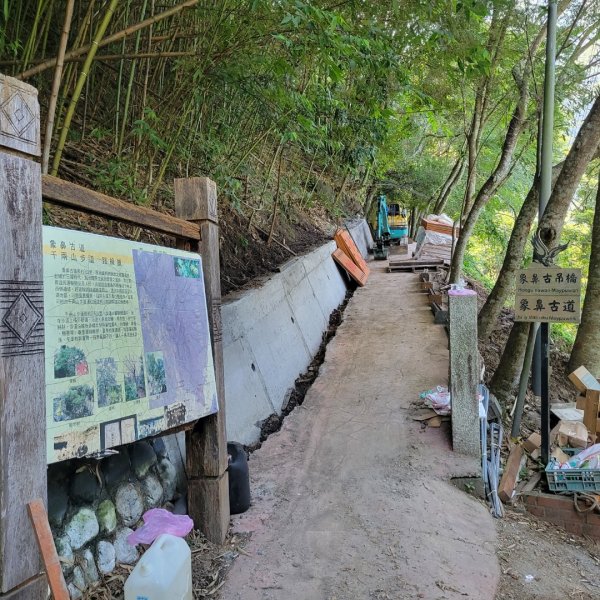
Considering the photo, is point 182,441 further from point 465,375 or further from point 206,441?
point 465,375

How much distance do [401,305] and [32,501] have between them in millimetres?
7741

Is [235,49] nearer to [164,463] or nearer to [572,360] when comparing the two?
[164,463]

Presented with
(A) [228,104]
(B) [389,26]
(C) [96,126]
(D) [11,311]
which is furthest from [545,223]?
(D) [11,311]

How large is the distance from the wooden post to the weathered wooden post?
135 cm

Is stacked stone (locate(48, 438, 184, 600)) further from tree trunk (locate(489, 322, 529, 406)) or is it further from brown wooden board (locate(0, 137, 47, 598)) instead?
tree trunk (locate(489, 322, 529, 406))

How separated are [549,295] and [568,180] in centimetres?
137

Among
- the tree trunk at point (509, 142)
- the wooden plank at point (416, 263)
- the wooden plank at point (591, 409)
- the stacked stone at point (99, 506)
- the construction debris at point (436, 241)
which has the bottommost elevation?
the wooden plank at point (591, 409)

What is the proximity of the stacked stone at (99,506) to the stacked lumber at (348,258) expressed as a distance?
8.35 metres

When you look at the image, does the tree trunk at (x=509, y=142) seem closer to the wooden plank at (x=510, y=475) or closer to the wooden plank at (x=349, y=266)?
the wooden plank at (x=349, y=266)

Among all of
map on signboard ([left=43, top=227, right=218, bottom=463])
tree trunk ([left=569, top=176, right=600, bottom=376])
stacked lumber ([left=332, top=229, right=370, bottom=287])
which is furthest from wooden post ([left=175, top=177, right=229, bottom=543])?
stacked lumber ([left=332, top=229, right=370, bottom=287])

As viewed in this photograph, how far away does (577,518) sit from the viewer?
3699mm

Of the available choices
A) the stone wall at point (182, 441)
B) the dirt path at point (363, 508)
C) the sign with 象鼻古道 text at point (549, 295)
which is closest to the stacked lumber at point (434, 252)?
the stone wall at point (182, 441)

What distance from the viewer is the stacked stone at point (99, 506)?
214 cm

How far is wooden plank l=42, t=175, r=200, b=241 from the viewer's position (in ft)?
5.82
